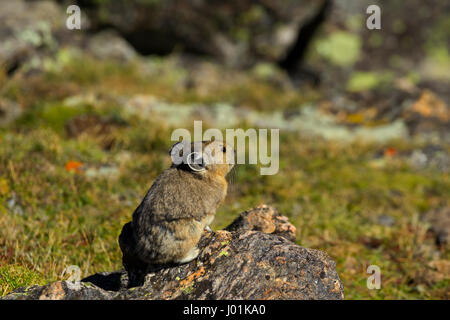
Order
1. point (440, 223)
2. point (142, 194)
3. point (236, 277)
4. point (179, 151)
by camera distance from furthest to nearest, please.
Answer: point (440, 223)
point (142, 194)
point (179, 151)
point (236, 277)

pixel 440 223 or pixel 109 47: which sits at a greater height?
pixel 109 47

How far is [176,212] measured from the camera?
15.8 ft

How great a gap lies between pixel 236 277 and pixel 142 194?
4009 millimetres

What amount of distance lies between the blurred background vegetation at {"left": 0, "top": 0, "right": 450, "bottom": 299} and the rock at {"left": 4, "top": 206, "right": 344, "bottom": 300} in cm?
126

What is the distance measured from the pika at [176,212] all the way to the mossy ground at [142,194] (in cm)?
80

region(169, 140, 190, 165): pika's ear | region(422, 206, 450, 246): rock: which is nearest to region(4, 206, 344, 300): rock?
region(169, 140, 190, 165): pika's ear

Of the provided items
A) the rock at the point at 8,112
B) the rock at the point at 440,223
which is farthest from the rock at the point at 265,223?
the rock at the point at 8,112

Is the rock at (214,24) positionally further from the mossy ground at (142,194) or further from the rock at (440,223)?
the rock at (440,223)

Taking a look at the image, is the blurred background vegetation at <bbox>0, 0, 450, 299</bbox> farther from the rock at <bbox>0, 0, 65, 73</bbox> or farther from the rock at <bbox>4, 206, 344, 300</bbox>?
the rock at <bbox>4, 206, 344, 300</bbox>

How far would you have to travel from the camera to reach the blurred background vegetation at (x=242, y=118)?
290 inches

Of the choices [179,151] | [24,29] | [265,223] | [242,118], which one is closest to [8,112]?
[24,29]

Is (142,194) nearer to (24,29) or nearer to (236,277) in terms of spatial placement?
(236,277)
